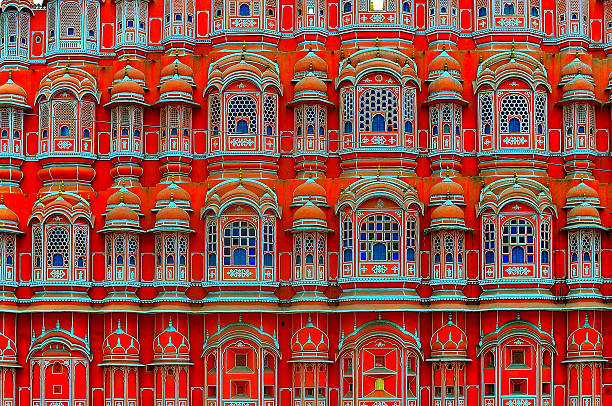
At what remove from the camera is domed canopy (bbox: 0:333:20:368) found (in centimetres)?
4012

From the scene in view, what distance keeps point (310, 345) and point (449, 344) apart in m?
4.76

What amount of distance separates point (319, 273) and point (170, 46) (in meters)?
10.2

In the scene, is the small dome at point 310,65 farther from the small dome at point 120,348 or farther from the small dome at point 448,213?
the small dome at point 120,348

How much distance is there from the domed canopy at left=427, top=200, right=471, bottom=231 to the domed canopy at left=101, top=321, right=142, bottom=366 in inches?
434

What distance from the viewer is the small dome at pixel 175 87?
4109 centimetres

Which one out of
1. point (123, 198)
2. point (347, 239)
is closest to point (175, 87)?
point (123, 198)

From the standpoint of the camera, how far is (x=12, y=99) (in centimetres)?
4156

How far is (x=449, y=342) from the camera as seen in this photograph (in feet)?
130

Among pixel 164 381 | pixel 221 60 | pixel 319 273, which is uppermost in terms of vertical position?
pixel 221 60

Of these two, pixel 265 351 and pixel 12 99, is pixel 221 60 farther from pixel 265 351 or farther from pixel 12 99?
pixel 265 351

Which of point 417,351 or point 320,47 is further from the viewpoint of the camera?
point 320,47

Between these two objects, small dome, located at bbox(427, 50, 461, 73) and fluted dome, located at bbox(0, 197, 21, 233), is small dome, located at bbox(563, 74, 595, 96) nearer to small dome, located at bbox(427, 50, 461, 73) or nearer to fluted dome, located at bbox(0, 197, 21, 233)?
small dome, located at bbox(427, 50, 461, 73)

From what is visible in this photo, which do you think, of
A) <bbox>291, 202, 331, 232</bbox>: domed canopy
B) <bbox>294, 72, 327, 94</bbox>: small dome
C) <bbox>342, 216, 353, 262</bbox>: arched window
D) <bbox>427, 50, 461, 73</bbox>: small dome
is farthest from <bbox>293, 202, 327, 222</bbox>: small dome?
<bbox>427, 50, 461, 73</bbox>: small dome

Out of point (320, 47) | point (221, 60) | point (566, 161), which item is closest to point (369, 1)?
point (320, 47)
